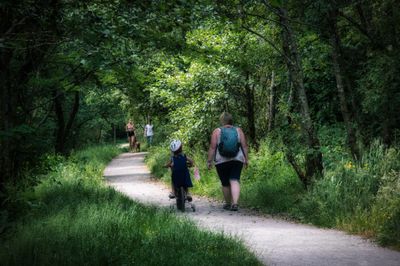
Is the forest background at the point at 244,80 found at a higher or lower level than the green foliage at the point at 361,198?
higher

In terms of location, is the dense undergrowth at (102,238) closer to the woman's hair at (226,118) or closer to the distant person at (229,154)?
the distant person at (229,154)

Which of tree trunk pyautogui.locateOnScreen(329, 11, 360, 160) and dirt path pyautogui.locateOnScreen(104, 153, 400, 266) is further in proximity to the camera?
tree trunk pyautogui.locateOnScreen(329, 11, 360, 160)

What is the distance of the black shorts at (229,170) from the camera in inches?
395

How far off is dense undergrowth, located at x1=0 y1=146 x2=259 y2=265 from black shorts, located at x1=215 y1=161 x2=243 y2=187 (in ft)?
6.73

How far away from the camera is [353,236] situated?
7281mm

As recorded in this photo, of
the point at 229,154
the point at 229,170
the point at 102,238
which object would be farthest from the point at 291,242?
the point at 229,170

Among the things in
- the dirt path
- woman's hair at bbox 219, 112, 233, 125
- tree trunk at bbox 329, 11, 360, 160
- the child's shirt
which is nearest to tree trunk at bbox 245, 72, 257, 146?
tree trunk at bbox 329, 11, 360, 160

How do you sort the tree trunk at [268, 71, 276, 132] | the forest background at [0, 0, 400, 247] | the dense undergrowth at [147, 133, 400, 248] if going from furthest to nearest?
the tree trunk at [268, 71, 276, 132] → the forest background at [0, 0, 400, 247] → the dense undergrowth at [147, 133, 400, 248]

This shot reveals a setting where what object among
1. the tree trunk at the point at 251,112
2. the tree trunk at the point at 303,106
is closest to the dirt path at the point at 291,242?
the tree trunk at the point at 303,106

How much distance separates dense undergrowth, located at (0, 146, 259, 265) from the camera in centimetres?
530

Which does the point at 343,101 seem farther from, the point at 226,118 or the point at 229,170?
the point at 229,170

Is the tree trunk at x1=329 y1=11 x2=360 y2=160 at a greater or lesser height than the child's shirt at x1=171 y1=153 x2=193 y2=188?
greater

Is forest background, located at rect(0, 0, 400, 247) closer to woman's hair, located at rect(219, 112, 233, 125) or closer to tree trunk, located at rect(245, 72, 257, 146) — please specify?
tree trunk, located at rect(245, 72, 257, 146)

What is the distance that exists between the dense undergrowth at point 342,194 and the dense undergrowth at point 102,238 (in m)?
2.42
